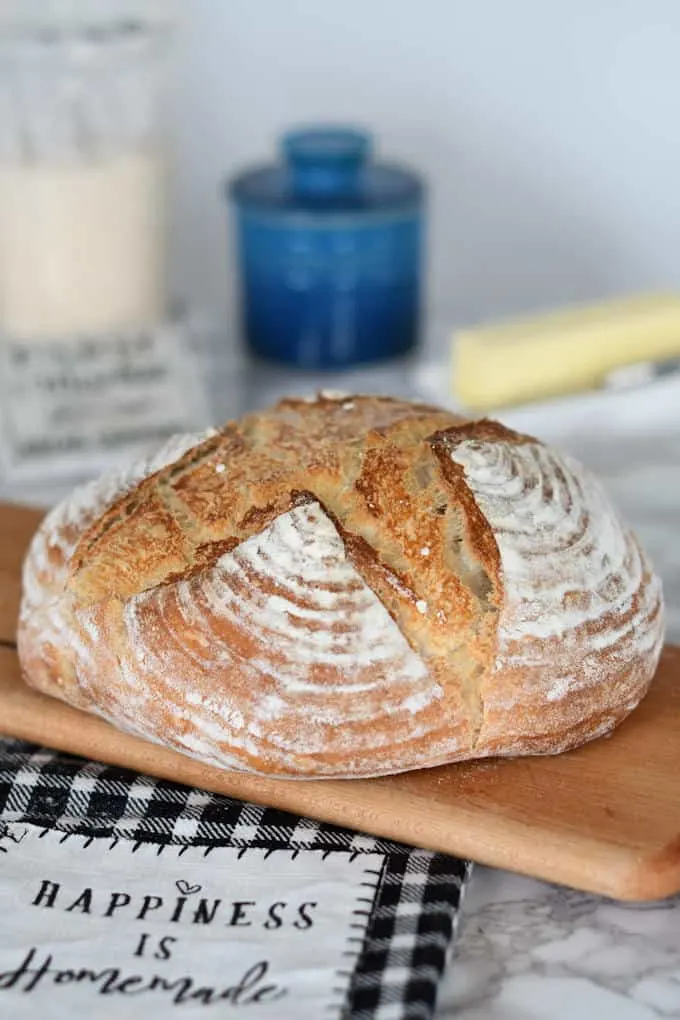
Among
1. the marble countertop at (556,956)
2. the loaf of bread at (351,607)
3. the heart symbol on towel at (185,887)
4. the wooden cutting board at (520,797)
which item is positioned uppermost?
the loaf of bread at (351,607)

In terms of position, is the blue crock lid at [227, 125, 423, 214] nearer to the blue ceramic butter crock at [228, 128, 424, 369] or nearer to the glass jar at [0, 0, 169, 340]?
the blue ceramic butter crock at [228, 128, 424, 369]

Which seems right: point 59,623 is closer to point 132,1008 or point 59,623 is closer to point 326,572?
point 326,572

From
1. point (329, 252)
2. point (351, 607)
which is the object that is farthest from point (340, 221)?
point (351, 607)

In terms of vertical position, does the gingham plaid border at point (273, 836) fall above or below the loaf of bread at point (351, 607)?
below

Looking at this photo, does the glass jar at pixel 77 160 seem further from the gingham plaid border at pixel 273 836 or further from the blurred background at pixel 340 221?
the gingham plaid border at pixel 273 836

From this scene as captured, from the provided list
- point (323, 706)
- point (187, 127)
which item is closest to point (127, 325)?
point (187, 127)

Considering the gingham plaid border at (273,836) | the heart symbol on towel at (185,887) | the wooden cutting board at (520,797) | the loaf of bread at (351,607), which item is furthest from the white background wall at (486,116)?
the heart symbol on towel at (185,887)
